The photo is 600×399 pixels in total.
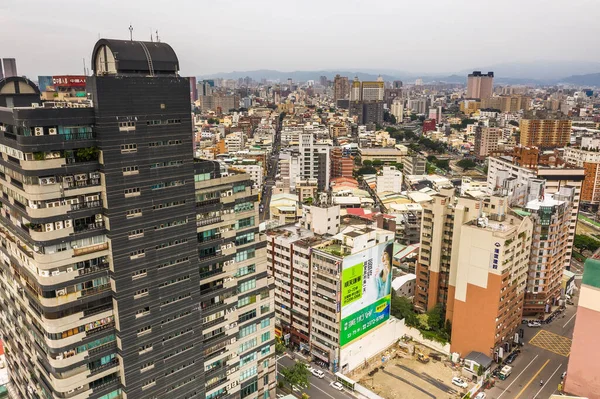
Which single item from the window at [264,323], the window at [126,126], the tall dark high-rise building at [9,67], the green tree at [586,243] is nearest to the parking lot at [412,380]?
the window at [264,323]

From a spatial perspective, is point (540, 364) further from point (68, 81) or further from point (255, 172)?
point (255, 172)

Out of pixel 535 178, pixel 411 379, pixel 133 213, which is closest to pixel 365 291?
pixel 411 379

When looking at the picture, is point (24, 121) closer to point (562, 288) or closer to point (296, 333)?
point (296, 333)

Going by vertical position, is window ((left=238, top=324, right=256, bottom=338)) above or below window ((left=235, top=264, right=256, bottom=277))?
below

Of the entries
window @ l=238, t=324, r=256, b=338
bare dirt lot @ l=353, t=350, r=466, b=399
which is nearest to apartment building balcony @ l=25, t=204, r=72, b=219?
window @ l=238, t=324, r=256, b=338

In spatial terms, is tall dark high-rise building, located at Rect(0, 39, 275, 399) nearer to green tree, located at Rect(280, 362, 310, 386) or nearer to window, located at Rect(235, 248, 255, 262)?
window, located at Rect(235, 248, 255, 262)

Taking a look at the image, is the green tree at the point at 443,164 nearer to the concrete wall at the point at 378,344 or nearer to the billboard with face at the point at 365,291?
the concrete wall at the point at 378,344
